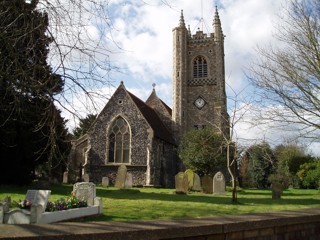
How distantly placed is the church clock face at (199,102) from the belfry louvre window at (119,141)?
813cm

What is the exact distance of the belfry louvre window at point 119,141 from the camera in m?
28.3

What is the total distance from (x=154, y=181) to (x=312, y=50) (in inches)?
674

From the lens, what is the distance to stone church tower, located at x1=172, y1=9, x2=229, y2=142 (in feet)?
108

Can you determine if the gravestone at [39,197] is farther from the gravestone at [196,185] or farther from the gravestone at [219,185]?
the gravestone at [196,185]

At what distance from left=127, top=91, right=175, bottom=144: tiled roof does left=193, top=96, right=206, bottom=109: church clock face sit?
3688mm

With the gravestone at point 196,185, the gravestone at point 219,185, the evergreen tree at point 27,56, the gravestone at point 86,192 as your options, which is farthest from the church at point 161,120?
the evergreen tree at point 27,56

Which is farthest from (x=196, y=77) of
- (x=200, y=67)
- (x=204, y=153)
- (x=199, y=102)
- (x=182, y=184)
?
(x=182, y=184)

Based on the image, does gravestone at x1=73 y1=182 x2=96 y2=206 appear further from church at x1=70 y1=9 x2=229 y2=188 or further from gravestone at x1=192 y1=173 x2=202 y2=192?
church at x1=70 y1=9 x2=229 y2=188

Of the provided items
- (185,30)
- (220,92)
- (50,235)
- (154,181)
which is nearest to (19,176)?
(154,181)

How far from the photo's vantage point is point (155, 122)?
3125 cm

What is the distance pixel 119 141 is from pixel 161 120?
21.8ft

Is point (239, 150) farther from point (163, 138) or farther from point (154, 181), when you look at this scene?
point (163, 138)

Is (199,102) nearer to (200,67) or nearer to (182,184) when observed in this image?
(200,67)

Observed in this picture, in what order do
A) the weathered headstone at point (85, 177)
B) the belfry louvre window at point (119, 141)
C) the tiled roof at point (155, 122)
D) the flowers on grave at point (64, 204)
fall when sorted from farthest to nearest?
the tiled roof at point (155, 122) < the belfry louvre window at point (119, 141) < the weathered headstone at point (85, 177) < the flowers on grave at point (64, 204)
